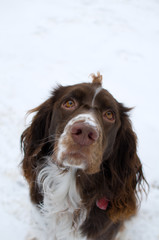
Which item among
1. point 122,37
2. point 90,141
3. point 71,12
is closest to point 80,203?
point 90,141

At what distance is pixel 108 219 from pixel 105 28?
22.7 feet

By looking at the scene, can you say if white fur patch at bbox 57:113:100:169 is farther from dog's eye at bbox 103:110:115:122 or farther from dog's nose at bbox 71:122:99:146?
dog's eye at bbox 103:110:115:122

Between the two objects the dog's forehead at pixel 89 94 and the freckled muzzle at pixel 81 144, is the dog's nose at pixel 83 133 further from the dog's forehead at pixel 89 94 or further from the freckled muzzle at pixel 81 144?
the dog's forehead at pixel 89 94

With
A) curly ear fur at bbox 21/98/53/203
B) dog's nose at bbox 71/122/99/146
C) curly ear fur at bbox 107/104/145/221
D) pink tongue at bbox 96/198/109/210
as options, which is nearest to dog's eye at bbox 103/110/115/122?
curly ear fur at bbox 107/104/145/221

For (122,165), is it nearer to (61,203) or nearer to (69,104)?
(61,203)

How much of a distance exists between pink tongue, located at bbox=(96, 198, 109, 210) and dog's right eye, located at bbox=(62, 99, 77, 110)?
111 cm

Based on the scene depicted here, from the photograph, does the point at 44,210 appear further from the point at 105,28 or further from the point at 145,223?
the point at 105,28

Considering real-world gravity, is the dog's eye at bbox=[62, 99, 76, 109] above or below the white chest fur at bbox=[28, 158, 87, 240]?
above

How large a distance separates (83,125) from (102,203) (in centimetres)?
126

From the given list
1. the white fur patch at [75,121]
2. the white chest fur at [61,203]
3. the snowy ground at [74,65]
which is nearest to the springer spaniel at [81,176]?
the white chest fur at [61,203]

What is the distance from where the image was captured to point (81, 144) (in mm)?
1904

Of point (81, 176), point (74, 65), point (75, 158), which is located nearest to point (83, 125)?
point (75, 158)

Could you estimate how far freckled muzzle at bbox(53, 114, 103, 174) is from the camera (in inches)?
73.2

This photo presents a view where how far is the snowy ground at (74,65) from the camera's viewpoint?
3.79 meters
